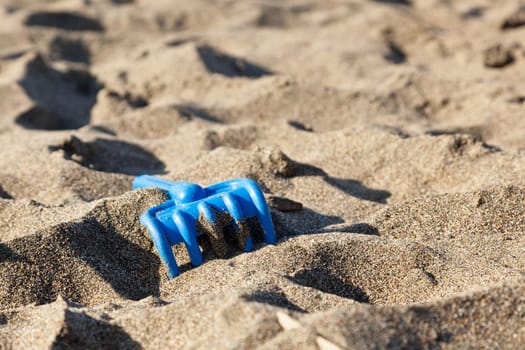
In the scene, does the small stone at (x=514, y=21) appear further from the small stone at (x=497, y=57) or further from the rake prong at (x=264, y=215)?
the rake prong at (x=264, y=215)

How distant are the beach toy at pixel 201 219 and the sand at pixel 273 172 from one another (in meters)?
0.05

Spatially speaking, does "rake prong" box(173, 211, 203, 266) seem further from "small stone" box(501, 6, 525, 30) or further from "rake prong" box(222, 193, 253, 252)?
"small stone" box(501, 6, 525, 30)

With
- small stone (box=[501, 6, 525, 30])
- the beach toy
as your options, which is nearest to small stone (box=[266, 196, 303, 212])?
the beach toy

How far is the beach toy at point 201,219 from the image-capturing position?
7.30ft

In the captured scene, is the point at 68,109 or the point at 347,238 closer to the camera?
the point at 347,238

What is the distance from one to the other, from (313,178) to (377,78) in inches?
74.4

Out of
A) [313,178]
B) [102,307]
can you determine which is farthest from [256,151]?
[102,307]

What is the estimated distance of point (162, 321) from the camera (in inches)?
67.7

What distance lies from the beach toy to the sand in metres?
0.05

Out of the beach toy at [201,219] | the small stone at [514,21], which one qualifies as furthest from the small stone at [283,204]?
the small stone at [514,21]

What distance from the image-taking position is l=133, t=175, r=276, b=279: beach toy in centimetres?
223

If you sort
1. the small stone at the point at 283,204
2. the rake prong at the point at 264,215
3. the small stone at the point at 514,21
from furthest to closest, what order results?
the small stone at the point at 514,21 < the small stone at the point at 283,204 < the rake prong at the point at 264,215

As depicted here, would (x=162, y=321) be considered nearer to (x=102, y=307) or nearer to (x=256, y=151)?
(x=102, y=307)

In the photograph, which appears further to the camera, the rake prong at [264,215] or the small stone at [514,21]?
the small stone at [514,21]
